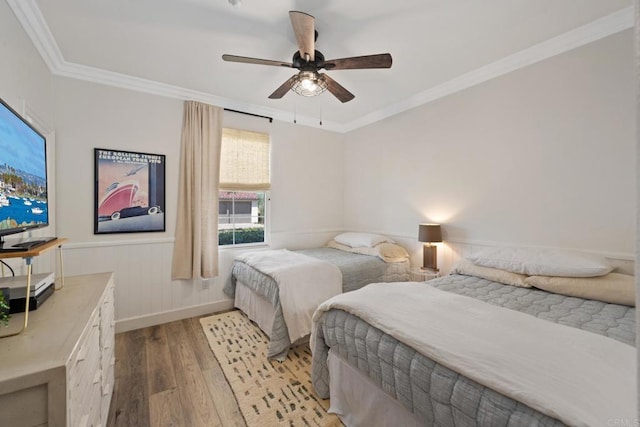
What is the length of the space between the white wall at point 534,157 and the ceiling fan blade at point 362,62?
148cm

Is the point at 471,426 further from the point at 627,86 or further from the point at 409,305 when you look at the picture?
the point at 627,86

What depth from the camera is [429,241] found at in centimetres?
287

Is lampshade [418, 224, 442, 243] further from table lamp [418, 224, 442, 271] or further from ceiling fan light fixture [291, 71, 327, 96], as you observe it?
ceiling fan light fixture [291, 71, 327, 96]

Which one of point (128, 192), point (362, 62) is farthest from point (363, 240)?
point (128, 192)

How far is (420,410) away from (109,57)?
11.7 feet

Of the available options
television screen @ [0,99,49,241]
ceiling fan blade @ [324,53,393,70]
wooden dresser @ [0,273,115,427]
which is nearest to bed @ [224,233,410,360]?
wooden dresser @ [0,273,115,427]

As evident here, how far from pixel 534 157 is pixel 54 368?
3.32 metres

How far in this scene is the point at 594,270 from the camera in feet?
5.79

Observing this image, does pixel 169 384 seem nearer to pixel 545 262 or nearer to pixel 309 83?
pixel 309 83

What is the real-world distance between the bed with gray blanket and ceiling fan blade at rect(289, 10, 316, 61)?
1948 millimetres

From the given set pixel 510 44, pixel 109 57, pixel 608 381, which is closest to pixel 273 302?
pixel 608 381

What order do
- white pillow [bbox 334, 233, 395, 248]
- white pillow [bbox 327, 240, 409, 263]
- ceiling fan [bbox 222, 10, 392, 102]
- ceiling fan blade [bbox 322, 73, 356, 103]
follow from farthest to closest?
white pillow [bbox 334, 233, 395, 248], white pillow [bbox 327, 240, 409, 263], ceiling fan blade [bbox 322, 73, 356, 103], ceiling fan [bbox 222, 10, 392, 102]

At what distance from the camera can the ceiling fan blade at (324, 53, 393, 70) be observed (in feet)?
6.07

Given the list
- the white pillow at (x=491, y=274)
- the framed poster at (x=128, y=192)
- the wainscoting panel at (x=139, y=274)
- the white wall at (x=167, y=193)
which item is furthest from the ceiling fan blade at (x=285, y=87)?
the white pillow at (x=491, y=274)
